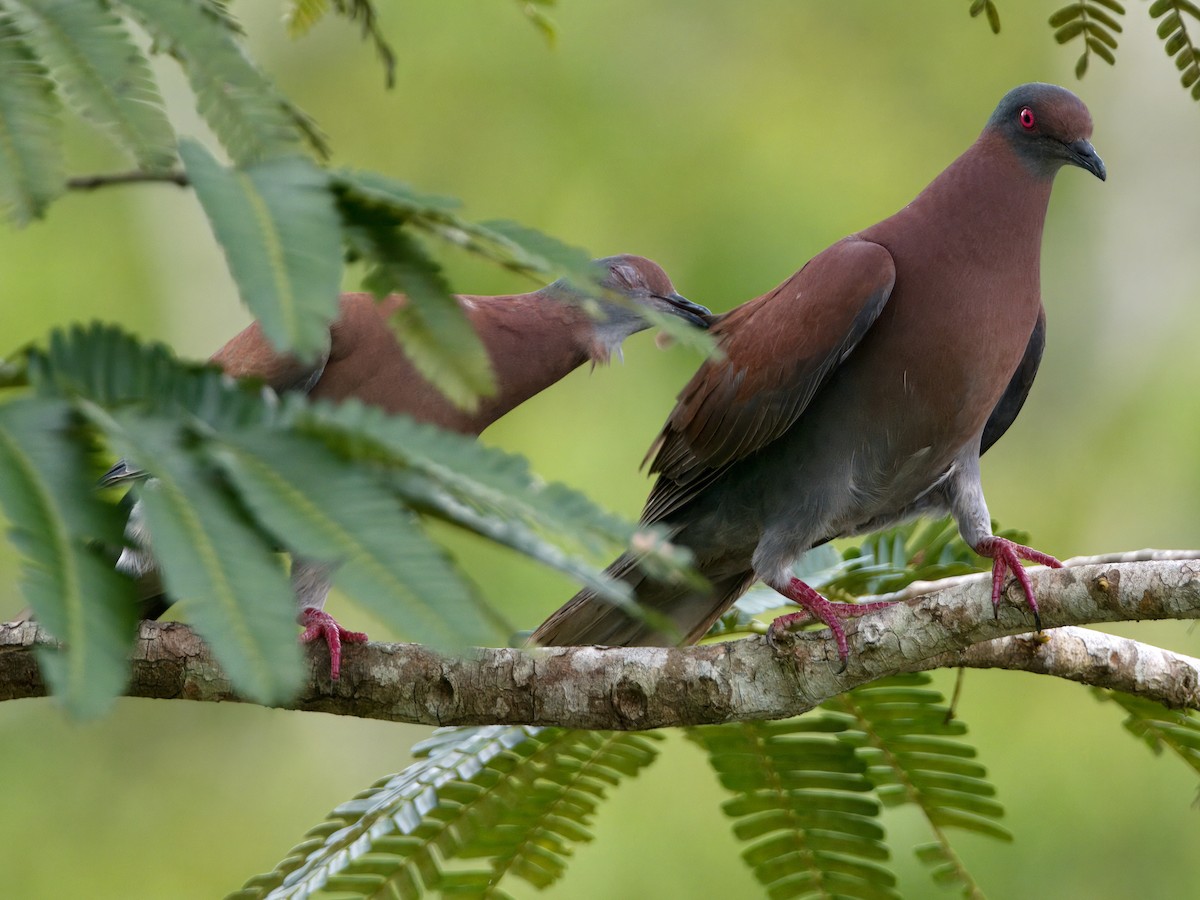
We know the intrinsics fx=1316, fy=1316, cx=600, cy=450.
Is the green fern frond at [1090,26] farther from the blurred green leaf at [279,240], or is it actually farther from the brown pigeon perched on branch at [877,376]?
the blurred green leaf at [279,240]

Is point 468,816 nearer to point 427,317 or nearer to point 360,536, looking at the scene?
point 427,317

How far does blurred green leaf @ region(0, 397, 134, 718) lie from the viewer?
35.6 inches

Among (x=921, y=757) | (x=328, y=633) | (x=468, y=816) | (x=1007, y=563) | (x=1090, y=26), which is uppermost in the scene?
(x=1090, y=26)

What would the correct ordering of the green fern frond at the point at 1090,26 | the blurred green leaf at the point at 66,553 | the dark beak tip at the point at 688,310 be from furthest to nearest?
the dark beak tip at the point at 688,310
the green fern frond at the point at 1090,26
the blurred green leaf at the point at 66,553

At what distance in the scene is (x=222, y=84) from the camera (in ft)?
4.24

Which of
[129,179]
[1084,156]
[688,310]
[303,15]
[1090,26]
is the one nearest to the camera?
[129,179]

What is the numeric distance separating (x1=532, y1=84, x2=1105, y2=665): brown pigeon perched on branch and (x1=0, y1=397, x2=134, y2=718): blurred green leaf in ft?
6.29

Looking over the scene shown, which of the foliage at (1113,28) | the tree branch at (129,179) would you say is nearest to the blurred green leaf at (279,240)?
the tree branch at (129,179)

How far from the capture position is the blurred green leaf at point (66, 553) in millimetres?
903

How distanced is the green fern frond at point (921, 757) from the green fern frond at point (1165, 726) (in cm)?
33

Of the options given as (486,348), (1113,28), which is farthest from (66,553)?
(486,348)

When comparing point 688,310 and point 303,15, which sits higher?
point 303,15

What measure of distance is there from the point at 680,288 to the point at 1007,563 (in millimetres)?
6503

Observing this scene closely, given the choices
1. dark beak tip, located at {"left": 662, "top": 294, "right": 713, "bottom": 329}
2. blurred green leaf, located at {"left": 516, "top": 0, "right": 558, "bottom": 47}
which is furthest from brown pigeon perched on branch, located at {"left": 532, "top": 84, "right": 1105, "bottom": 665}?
blurred green leaf, located at {"left": 516, "top": 0, "right": 558, "bottom": 47}
